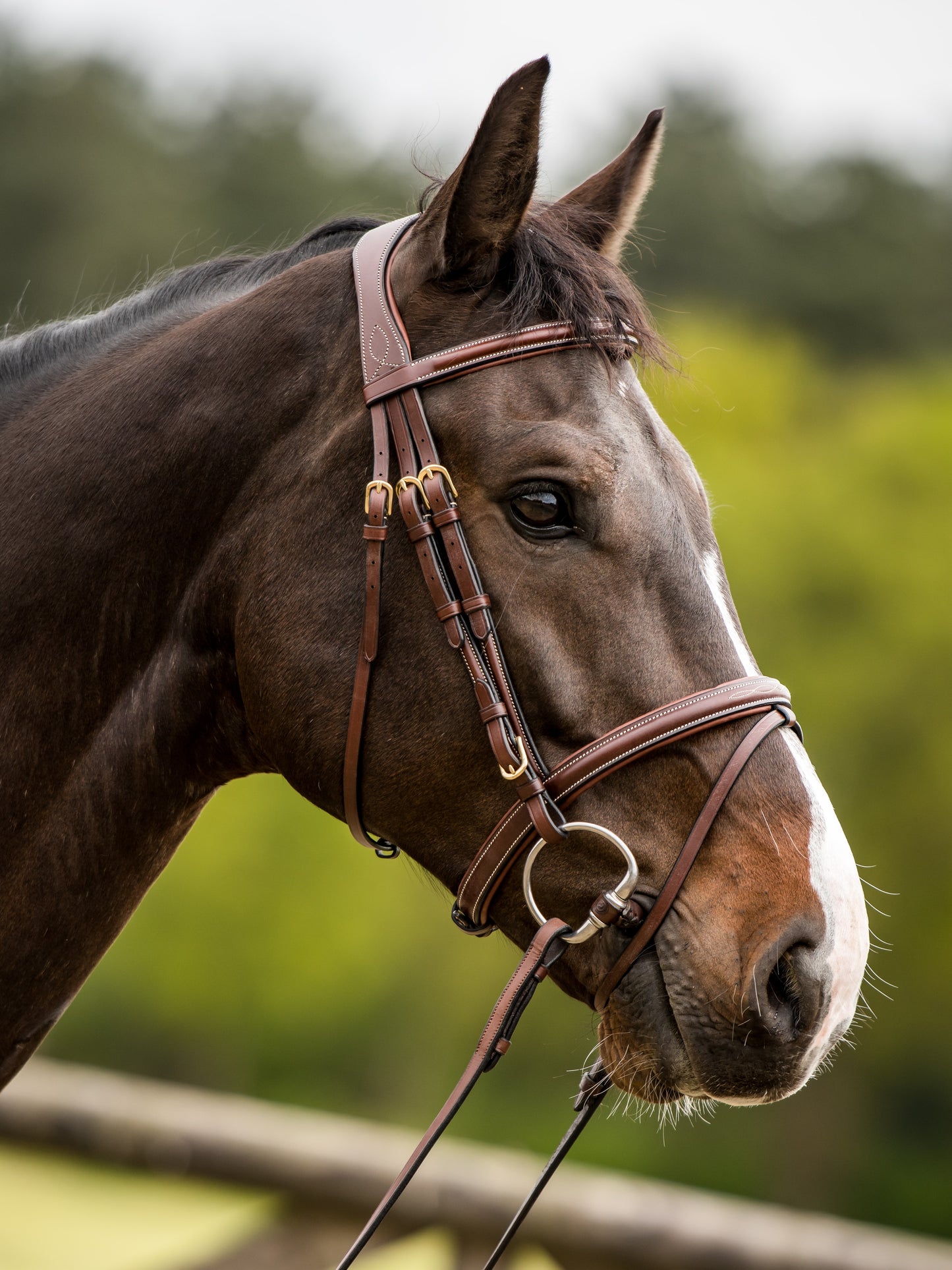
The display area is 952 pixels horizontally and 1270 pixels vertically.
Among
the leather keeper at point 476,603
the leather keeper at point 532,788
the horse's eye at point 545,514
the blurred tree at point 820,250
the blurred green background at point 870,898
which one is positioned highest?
the blurred tree at point 820,250

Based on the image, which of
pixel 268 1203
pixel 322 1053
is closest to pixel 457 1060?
pixel 322 1053

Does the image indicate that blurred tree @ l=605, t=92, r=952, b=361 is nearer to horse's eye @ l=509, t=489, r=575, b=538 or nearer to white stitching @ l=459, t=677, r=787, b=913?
horse's eye @ l=509, t=489, r=575, b=538

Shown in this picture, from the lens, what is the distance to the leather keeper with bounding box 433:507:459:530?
2.46m

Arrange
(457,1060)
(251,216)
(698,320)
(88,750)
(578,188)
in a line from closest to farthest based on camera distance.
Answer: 1. (88,750)
2. (578,188)
3. (457,1060)
4. (698,320)
5. (251,216)

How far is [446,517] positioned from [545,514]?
0.68 feet

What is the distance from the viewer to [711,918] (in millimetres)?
2301

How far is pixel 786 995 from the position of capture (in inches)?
89.8

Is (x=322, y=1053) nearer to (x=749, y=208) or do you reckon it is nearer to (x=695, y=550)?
(x=695, y=550)

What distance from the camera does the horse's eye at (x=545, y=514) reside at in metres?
2.45

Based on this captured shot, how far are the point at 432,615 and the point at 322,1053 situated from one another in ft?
87.8

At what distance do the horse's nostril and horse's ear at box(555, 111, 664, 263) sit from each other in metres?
1.81

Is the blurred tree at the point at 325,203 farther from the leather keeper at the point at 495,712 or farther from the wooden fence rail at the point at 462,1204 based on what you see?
the leather keeper at the point at 495,712

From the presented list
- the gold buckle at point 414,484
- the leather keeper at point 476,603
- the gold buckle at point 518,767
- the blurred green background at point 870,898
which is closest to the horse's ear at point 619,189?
the gold buckle at point 414,484

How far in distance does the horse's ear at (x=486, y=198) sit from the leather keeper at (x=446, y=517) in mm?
558
